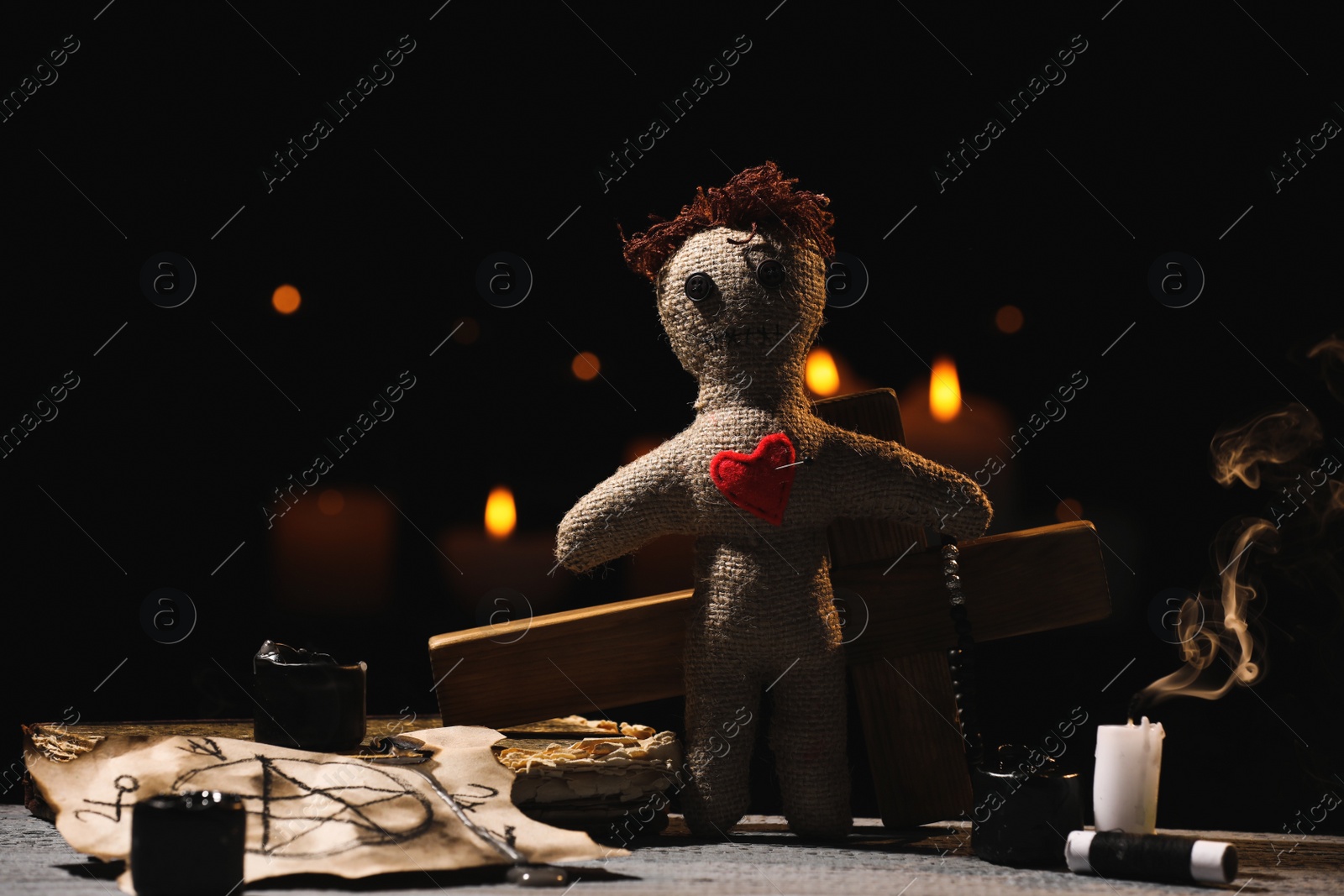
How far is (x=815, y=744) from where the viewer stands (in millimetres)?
1298

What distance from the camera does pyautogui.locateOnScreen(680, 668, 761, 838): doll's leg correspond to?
4.26ft

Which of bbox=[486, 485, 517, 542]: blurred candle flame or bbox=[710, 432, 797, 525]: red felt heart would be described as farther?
bbox=[486, 485, 517, 542]: blurred candle flame

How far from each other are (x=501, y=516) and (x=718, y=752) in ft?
1.68

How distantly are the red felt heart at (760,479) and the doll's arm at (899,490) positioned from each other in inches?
2.1

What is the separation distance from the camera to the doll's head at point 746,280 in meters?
1.31

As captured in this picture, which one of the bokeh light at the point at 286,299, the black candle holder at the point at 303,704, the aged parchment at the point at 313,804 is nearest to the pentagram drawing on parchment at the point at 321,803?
the aged parchment at the point at 313,804

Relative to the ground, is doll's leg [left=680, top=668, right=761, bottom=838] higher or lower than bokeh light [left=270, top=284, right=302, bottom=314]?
lower

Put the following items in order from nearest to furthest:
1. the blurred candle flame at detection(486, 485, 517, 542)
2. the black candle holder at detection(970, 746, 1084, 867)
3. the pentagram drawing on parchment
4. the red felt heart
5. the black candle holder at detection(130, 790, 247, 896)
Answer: the black candle holder at detection(130, 790, 247, 896) → the pentagram drawing on parchment → the black candle holder at detection(970, 746, 1084, 867) → the red felt heart → the blurred candle flame at detection(486, 485, 517, 542)

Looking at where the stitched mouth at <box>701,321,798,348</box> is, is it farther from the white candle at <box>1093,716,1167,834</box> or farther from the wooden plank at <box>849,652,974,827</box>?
the white candle at <box>1093,716,1167,834</box>

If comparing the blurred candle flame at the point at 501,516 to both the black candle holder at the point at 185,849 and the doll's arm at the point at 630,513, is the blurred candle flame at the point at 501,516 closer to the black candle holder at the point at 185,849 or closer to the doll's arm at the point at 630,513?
the doll's arm at the point at 630,513

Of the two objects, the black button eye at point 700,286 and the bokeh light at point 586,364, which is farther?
the bokeh light at point 586,364

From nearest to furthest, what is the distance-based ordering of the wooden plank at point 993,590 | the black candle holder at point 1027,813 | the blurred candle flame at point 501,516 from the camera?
the black candle holder at point 1027,813
the wooden plank at point 993,590
the blurred candle flame at point 501,516

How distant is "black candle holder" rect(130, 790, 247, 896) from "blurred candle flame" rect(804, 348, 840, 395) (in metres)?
0.95

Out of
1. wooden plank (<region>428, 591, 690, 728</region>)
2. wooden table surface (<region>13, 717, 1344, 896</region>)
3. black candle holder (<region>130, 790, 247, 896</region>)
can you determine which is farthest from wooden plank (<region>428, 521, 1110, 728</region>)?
black candle holder (<region>130, 790, 247, 896</region>)
